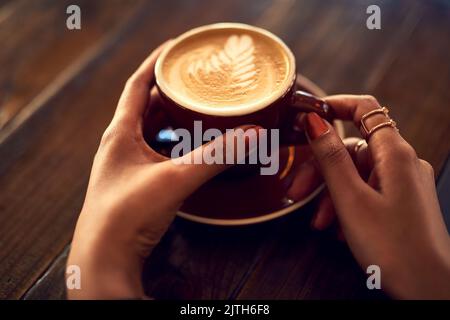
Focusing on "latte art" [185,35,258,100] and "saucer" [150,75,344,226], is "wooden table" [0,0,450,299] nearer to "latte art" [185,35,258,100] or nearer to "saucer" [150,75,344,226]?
"saucer" [150,75,344,226]

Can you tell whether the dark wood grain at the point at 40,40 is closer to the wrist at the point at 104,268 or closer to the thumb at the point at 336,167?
the wrist at the point at 104,268

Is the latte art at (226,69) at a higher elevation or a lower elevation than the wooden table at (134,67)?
higher

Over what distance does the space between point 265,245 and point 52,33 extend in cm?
91

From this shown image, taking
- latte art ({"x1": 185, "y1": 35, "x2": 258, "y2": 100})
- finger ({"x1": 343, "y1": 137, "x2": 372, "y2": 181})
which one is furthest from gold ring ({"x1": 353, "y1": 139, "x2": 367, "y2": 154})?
latte art ({"x1": 185, "y1": 35, "x2": 258, "y2": 100})

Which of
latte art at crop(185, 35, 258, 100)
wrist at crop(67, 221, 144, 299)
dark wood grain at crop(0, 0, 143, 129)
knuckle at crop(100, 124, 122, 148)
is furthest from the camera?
dark wood grain at crop(0, 0, 143, 129)

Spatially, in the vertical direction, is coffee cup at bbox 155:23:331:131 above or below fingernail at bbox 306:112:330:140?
above

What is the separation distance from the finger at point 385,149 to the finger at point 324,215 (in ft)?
0.42

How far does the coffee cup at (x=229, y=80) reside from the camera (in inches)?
30.4

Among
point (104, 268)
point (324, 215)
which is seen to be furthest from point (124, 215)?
point (324, 215)

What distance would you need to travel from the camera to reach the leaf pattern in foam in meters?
0.86

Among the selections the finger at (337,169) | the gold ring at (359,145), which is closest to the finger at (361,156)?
the gold ring at (359,145)

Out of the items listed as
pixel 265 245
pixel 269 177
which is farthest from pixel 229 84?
pixel 265 245

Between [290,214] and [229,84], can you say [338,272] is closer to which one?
[290,214]

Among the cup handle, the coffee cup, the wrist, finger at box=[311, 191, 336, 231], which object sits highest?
the coffee cup
